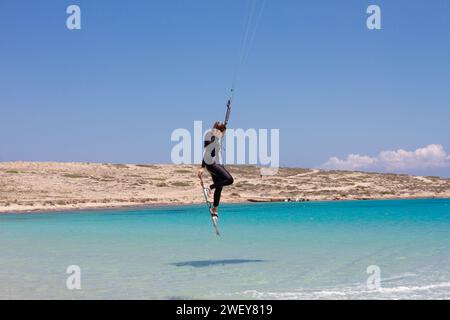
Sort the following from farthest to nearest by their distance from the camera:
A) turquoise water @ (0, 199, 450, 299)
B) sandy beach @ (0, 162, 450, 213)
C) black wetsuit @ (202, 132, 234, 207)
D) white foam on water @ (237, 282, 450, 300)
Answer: sandy beach @ (0, 162, 450, 213), black wetsuit @ (202, 132, 234, 207), turquoise water @ (0, 199, 450, 299), white foam on water @ (237, 282, 450, 300)

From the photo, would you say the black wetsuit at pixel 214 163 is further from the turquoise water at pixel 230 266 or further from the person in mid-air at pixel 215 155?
the turquoise water at pixel 230 266

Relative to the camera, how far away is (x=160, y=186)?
89.3 m

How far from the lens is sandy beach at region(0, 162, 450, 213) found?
69019mm

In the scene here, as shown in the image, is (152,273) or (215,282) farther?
(152,273)

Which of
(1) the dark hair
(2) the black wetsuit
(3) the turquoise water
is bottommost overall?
(3) the turquoise water

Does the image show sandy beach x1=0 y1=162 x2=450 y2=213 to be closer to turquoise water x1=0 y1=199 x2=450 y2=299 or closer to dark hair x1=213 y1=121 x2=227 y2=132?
turquoise water x1=0 y1=199 x2=450 y2=299

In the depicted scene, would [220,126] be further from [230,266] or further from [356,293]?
[356,293]

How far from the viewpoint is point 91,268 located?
15.6m

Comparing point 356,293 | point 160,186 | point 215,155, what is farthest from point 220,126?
point 160,186

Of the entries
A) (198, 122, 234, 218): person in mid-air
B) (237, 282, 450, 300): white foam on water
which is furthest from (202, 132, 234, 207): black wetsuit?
(237, 282, 450, 300): white foam on water
